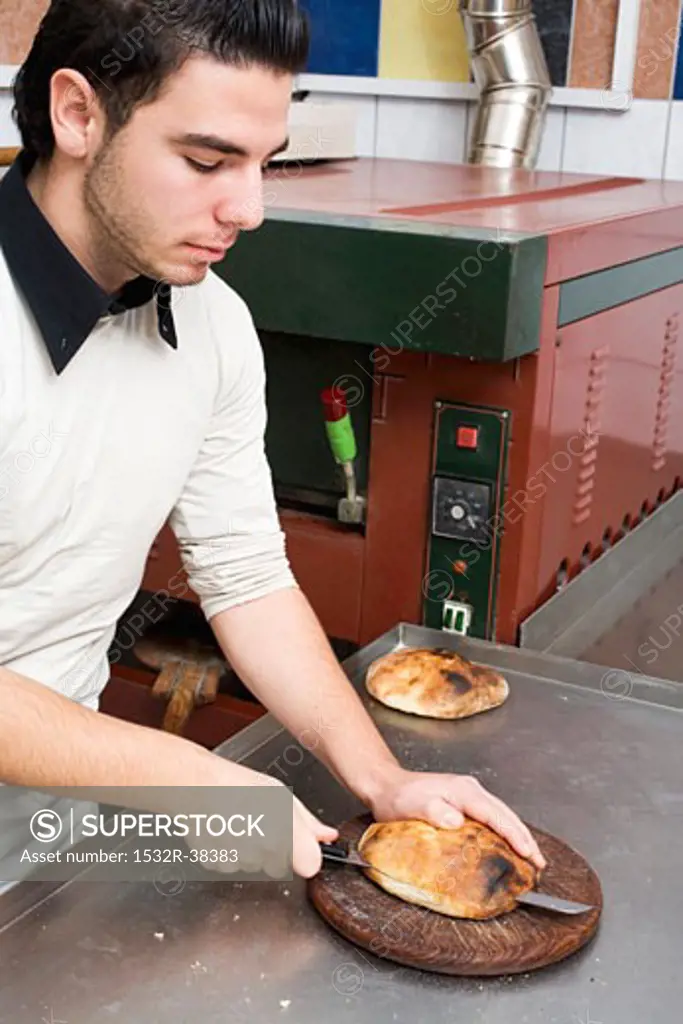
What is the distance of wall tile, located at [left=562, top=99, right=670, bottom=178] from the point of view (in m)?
2.66

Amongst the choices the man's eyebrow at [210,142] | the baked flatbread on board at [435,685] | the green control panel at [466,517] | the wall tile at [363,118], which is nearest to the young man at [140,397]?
the man's eyebrow at [210,142]

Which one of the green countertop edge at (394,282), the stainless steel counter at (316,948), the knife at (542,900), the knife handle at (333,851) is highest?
the green countertop edge at (394,282)

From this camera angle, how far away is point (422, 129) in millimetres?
2918

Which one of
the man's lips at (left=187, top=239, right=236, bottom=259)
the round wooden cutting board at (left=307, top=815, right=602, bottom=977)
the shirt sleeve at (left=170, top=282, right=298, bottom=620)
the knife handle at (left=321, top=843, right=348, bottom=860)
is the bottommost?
the round wooden cutting board at (left=307, top=815, right=602, bottom=977)

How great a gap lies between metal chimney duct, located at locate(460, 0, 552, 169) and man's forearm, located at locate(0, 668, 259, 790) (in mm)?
1826

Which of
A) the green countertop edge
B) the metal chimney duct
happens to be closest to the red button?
the green countertop edge

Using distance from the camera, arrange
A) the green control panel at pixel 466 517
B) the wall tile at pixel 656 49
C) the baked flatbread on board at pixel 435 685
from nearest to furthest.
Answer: the baked flatbread on board at pixel 435 685 → the green control panel at pixel 466 517 → the wall tile at pixel 656 49

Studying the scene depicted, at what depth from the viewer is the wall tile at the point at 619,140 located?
2664 mm

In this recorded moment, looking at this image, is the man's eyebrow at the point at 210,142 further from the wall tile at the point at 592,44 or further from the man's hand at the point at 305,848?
the wall tile at the point at 592,44

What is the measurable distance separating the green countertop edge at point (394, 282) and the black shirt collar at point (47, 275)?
0.46m

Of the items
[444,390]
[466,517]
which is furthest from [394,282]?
[466,517]

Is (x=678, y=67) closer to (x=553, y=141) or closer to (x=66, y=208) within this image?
(x=553, y=141)

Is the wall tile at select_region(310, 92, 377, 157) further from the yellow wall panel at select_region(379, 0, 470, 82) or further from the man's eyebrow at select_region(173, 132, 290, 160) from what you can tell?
the man's eyebrow at select_region(173, 132, 290, 160)

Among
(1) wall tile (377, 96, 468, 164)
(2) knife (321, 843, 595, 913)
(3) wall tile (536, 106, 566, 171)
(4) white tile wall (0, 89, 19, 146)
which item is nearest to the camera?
(2) knife (321, 843, 595, 913)
